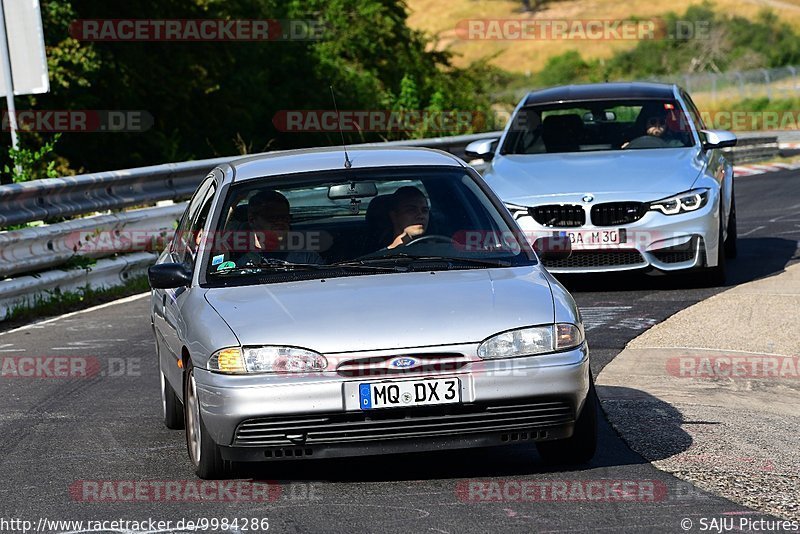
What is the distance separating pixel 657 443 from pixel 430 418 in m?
1.41

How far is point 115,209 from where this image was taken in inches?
588

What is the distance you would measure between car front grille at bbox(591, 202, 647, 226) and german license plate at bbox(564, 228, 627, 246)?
8 cm

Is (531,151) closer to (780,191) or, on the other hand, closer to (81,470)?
(81,470)

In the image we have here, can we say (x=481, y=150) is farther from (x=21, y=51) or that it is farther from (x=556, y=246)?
(x=21, y=51)

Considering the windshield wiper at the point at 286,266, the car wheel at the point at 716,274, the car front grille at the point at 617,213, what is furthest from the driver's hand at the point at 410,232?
the car wheel at the point at 716,274

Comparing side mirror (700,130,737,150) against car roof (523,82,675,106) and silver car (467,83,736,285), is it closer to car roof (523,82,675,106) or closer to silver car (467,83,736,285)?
silver car (467,83,736,285)

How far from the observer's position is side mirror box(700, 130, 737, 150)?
13.3 m

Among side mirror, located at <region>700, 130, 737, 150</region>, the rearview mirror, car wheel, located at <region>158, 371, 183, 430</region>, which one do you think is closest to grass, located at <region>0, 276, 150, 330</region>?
car wheel, located at <region>158, 371, 183, 430</region>

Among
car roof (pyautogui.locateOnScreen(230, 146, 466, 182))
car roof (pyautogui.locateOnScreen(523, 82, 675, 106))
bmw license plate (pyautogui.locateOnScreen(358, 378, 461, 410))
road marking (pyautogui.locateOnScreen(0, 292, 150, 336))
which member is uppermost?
car roof (pyautogui.locateOnScreen(230, 146, 466, 182))

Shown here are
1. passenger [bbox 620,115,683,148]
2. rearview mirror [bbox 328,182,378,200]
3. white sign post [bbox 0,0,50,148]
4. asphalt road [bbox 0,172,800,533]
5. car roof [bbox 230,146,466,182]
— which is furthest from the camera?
white sign post [bbox 0,0,50,148]

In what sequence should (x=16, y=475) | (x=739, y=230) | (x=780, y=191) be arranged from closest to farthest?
1. (x=16, y=475)
2. (x=739, y=230)
3. (x=780, y=191)

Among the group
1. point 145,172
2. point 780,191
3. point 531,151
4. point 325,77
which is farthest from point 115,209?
point 325,77

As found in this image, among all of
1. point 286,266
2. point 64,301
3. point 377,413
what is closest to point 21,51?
point 64,301

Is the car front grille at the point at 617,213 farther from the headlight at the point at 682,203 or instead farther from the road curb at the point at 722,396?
the road curb at the point at 722,396
